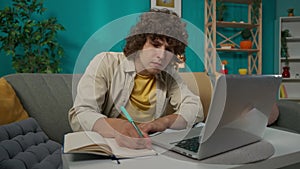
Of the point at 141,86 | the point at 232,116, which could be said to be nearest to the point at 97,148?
the point at 232,116

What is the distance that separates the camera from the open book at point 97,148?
535mm

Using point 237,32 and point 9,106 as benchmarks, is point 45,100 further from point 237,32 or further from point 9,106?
point 237,32

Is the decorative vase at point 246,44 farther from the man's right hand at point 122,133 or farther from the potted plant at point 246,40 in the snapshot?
the man's right hand at point 122,133

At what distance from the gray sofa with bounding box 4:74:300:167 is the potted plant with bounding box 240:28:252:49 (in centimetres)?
264

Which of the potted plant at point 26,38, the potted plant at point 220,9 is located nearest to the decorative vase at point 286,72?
the potted plant at point 220,9

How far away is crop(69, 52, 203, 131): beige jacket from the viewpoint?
890 millimetres

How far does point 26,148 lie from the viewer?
1.01 meters

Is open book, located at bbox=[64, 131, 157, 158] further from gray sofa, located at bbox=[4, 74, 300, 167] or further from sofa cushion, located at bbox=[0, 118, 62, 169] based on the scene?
gray sofa, located at bbox=[4, 74, 300, 167]

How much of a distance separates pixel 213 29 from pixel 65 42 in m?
1.69

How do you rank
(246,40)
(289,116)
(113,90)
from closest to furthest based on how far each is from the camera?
1. (113,90)
2. (289,116)
3. (246,40)

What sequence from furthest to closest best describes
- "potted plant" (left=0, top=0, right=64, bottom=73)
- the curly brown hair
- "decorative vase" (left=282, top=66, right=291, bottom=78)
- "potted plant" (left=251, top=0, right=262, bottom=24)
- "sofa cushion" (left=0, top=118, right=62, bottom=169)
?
1. "decorative vase" (left=282, top=66, right=291, bottom=78)
2. "potted plant" (left=251, top=0, right=262, bottom=24)
3. "potted plant" (left=0, top=0, right=64, bottom=73)
4. "sofa cushion" (left=0, top=118, right=62, bottom=169)
5. the curly brown hair

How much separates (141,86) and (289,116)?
115cm

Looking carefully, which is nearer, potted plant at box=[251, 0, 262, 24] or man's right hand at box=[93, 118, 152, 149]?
man's right hand at box=[93, 118, 152, 149]

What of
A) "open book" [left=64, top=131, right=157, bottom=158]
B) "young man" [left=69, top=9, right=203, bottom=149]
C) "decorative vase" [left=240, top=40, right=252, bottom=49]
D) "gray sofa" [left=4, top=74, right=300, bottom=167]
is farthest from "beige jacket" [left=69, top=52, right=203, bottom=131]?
"decorative vase" [left=240, top=40, right=252, bottom=49]
